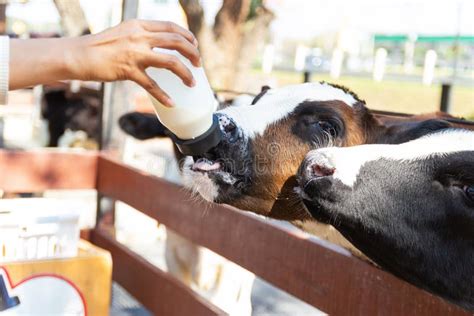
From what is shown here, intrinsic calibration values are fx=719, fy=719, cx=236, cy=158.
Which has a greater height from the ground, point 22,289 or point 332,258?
point 332,258

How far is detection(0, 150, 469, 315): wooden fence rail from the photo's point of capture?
8.38 ft

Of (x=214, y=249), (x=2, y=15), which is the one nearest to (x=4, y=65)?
(x=214, y=249)

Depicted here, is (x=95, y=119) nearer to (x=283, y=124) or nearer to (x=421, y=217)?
(x=283, y=124)

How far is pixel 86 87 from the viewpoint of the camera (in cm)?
1038

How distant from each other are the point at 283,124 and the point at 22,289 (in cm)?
120

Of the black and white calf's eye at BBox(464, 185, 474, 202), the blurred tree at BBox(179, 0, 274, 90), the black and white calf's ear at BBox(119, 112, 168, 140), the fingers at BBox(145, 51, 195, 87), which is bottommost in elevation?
the black and white calf's ear at BBox(119, 112, 168, 140)

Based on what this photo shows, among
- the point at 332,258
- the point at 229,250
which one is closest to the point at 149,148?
the point at 229,250

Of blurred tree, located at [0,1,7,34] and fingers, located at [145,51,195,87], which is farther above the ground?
blurred tree, located at [0,1,7,34]

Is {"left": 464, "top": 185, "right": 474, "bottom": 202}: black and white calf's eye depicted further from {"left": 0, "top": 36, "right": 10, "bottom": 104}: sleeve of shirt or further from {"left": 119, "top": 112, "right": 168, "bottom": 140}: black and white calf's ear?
{"left": 119, "top": 112, "right": 168, "bottom": 140}: black and white calf's ear

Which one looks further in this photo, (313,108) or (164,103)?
(313,108)

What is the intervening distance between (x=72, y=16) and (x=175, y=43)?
17.4 ft

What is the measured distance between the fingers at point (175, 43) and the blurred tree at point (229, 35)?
3.35 metres

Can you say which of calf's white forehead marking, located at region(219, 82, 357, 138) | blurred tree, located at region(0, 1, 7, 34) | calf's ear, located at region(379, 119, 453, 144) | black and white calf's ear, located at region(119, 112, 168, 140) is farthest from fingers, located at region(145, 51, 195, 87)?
blurred tree, located at region(0, 1, 7, 34)

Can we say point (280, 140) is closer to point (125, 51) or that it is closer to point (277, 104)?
point (277, 104)
